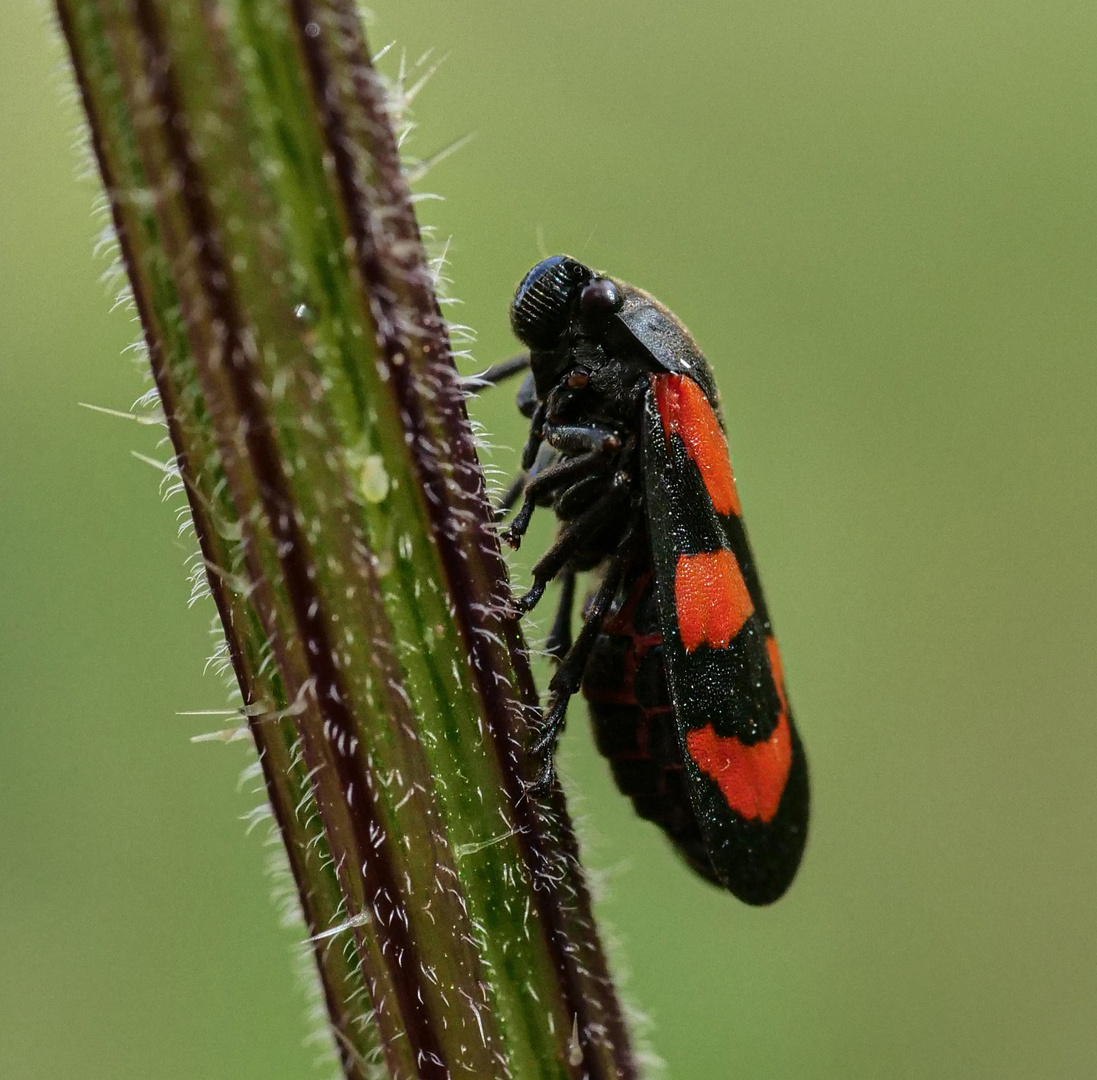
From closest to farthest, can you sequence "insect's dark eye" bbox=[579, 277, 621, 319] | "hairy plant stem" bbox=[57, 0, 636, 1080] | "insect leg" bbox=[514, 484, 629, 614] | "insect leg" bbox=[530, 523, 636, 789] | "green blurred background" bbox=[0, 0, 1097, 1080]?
1. "hairy plant stem" bbox=[57, 0, 636, 1080]
2. "insect leg" bbox=[530, 523, 636, 789]
3. "insect leg" bbox=[514, 484, 629, 614]
4. "insect's dark eye" bbox=[579, 277, 621, 319]
5. "green blurred background" bbox=[0, 0, 1097, 1080]

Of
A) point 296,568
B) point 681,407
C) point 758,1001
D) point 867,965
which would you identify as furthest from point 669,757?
point 867,965

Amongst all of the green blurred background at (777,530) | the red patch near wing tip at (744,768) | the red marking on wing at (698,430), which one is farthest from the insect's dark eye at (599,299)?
the green blurred background at (777,530)

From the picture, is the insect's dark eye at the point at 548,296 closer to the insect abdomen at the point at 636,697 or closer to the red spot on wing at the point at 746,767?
the insect abdomen at the point at 636,697

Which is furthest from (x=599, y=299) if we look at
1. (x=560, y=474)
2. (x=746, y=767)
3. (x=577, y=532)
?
(x=746, y=767)

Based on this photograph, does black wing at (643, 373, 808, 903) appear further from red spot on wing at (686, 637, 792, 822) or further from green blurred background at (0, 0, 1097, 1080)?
green blurred background at (0, 0, 1097, 1080)

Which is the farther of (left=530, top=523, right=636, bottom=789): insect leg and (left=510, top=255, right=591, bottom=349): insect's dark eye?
(left=510, top=255, right=591, bottom=349): insect's dark eye

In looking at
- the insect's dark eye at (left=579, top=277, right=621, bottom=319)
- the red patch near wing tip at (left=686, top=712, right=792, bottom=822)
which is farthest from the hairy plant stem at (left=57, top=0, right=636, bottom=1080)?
the insect's dark eye at (left=579, top=277, right=621, bottom=319)

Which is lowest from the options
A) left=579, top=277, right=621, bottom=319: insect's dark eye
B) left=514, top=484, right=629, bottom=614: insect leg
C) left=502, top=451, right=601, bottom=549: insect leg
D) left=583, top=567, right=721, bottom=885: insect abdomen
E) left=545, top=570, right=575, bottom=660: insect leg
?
left=583, top=567, right=721, bottom=885: insect abdomen

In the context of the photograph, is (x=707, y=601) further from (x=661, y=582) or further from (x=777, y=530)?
(x=777, y=530)

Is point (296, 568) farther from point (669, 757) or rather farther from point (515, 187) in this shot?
point (515, 187)
